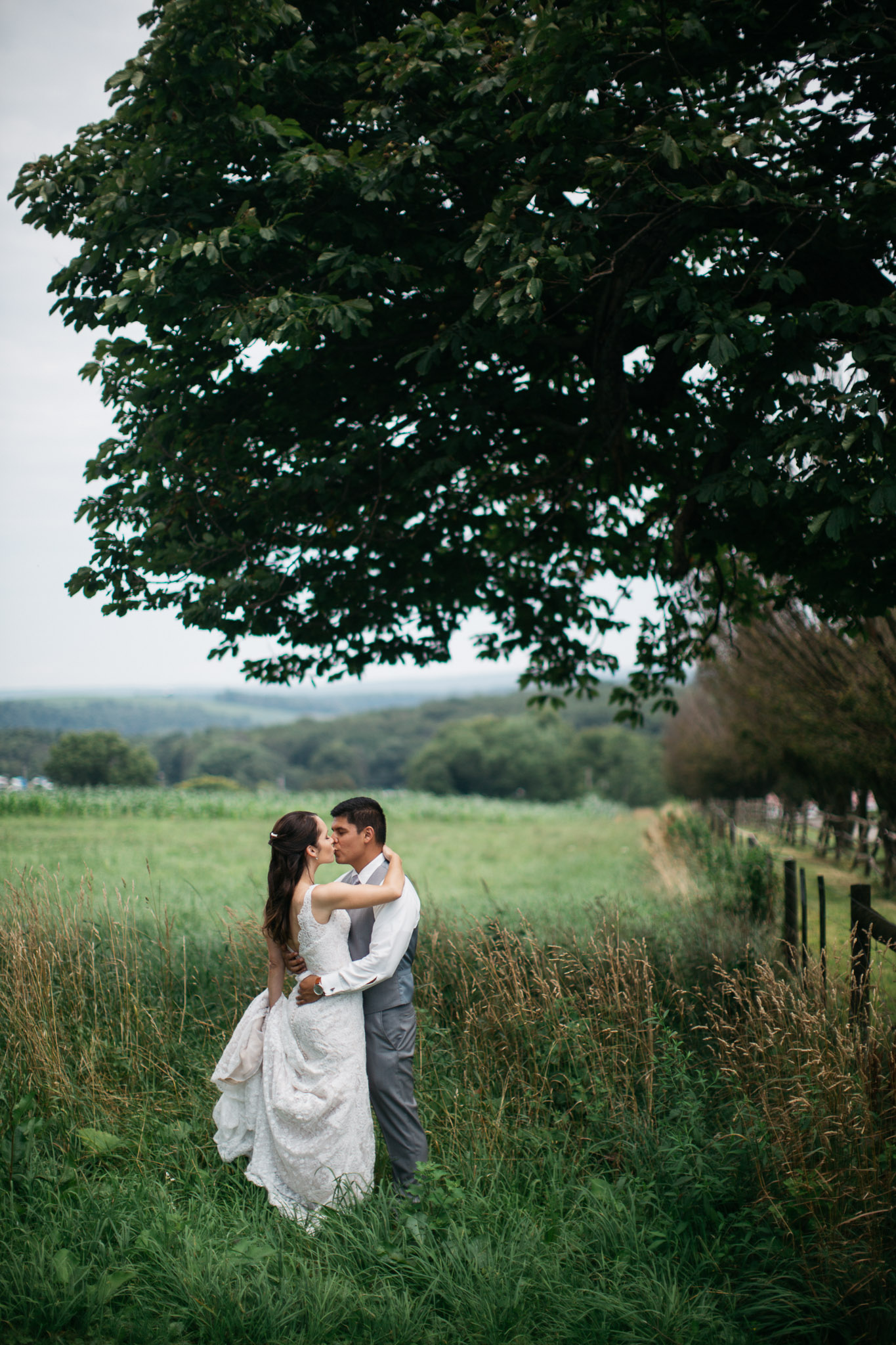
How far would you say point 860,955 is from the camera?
5168mm

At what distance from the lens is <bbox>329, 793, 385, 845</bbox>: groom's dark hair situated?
416cm

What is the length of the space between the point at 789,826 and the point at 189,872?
1709cm

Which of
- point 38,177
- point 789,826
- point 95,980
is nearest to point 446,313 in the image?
point 38,177

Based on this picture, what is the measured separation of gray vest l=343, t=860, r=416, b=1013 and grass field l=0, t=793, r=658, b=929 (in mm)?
2499

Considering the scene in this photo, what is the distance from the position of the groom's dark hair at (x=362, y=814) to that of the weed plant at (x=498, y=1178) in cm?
164

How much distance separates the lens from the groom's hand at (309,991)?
4.06 m

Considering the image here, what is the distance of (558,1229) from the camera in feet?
13.3

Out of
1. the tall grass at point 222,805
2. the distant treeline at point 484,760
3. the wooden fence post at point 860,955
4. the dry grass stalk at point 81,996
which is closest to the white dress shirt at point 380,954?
the dry grass stalk at point 81,996

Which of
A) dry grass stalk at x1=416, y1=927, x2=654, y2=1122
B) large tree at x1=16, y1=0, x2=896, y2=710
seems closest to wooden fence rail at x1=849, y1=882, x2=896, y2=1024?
dry grass stalk at x1=416, y1=927, x2=654, y2=1122

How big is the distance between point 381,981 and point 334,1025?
0.90 ft

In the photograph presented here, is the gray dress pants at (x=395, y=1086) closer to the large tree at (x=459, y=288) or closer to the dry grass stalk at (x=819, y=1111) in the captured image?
the dry grass stalk at (x=819, y=1111)

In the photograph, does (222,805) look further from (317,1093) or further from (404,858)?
(317,1093)

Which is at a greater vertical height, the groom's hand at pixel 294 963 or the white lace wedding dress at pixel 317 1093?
the groom's hand at pixel 294 963

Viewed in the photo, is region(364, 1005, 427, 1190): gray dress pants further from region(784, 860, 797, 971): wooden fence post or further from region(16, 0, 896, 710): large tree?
region(784, 860, 797, 971): wooden fence post
